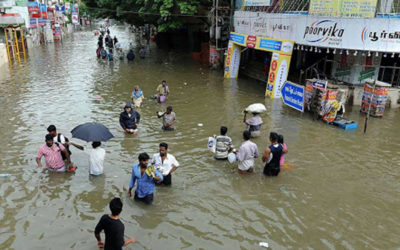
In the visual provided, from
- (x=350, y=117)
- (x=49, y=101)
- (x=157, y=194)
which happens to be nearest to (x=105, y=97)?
(x=49, y=101)

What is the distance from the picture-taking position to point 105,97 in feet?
53.6

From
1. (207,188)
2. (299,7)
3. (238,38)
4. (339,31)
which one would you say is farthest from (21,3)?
(207,188)

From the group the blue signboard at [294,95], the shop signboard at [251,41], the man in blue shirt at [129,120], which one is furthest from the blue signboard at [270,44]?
the man in blue shirt at [129,120]

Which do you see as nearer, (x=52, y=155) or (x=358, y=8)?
(x=52, y=155)

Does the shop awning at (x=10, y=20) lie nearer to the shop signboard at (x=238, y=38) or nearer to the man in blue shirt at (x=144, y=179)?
the shop signboard at (x=238, y=38)

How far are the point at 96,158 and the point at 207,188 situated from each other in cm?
271

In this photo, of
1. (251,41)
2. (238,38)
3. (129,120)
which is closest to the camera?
(129,120)

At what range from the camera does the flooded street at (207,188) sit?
20.4ft

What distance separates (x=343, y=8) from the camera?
1401cm

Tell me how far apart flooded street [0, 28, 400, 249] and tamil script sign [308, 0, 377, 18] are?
4.23 meters

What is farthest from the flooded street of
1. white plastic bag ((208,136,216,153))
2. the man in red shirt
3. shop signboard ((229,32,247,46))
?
shop signboard ((229,32,247,46))

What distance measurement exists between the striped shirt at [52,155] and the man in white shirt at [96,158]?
732 millimetres

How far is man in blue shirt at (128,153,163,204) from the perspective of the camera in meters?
6.43

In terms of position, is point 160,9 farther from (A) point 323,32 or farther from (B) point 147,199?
(B) point 147,199
